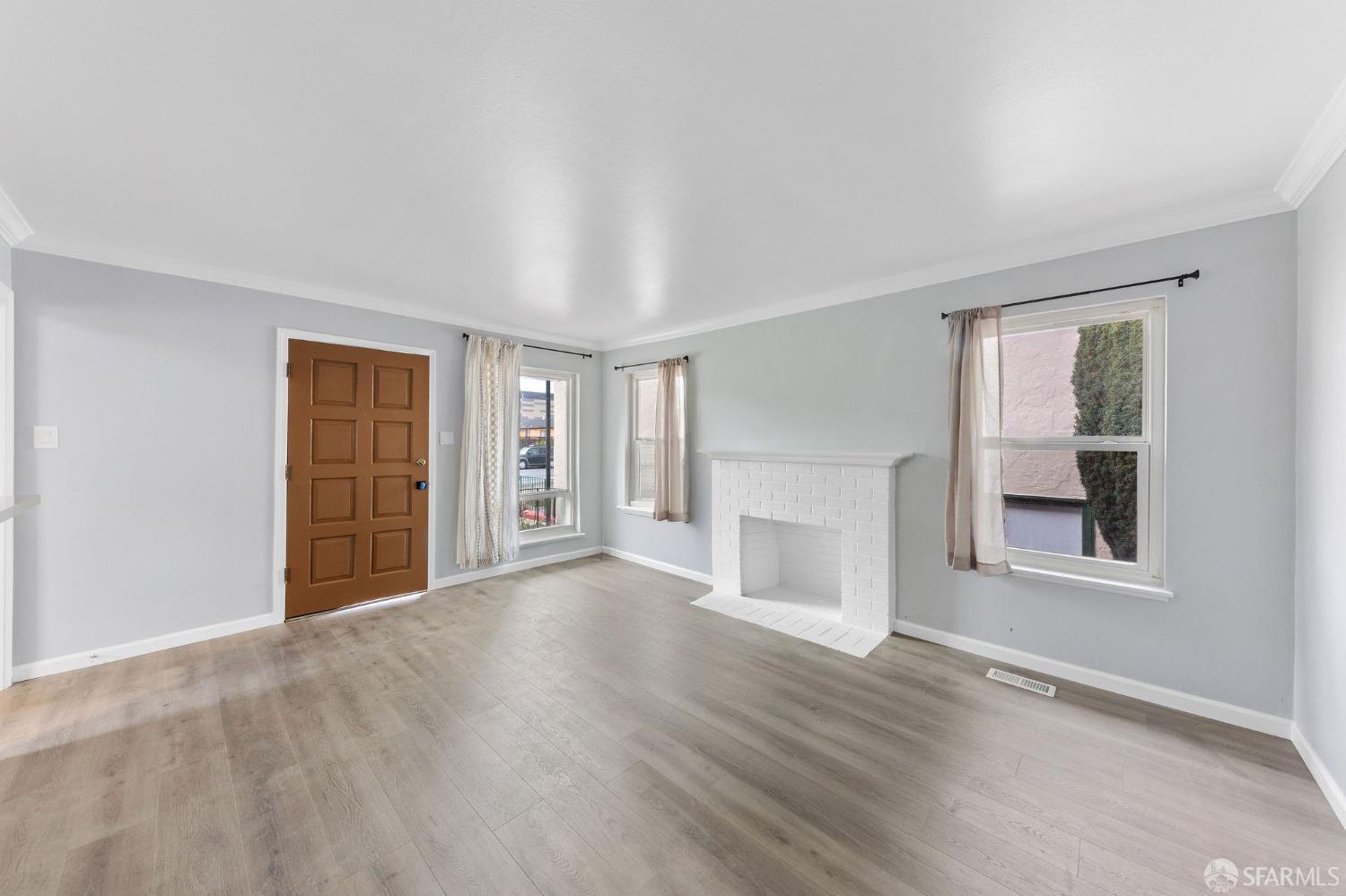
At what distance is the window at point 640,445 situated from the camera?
17.9 feet

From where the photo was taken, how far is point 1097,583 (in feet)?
8.66

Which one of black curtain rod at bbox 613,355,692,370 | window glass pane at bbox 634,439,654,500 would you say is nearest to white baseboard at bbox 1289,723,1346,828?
black curtain rod at bbox 613,355,692,370

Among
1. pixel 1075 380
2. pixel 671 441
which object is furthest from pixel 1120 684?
pixel 671 441

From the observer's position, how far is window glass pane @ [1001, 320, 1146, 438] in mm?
2668

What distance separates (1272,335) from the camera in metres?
2.25

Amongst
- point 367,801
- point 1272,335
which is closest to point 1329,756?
point 1272,335

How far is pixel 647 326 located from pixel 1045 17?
145 inches

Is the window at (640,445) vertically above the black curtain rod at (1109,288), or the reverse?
the black curtain rod at (1109,288)

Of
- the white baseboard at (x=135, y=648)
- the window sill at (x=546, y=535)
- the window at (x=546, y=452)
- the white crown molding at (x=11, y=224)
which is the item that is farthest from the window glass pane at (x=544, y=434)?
the white crown molding at (x=11, y=224)

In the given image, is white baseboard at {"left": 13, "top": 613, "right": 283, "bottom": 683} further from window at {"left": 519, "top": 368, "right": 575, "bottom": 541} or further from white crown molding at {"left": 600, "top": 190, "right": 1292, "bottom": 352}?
white crown molding at {"left": 600, "top": 190, "right": 1292, "bottom": 352}

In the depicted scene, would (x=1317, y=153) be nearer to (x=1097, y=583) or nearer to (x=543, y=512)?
(x=1097, y=583)

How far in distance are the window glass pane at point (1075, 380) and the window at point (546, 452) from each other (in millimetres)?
4068

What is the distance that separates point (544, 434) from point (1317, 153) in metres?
5.33

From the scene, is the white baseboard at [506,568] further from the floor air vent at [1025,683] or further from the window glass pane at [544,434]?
the floor air vent at [1025,683]
